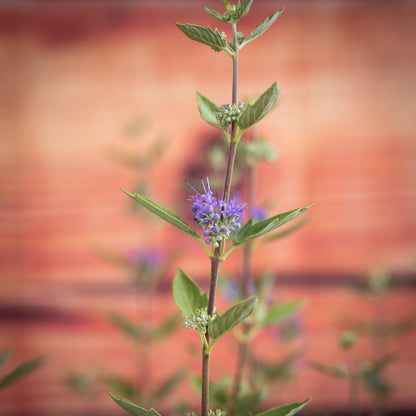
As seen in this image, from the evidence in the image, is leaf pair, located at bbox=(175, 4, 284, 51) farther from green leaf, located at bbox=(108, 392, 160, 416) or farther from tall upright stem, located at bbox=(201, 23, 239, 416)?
green leaf, located at bbox=(108, 392, 160, 416)

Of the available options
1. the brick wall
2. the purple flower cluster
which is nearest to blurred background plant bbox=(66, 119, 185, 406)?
the brick wall

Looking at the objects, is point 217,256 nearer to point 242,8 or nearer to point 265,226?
point 265,226

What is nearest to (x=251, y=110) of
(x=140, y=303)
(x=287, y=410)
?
(x=287, y=410)

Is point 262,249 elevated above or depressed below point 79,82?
below

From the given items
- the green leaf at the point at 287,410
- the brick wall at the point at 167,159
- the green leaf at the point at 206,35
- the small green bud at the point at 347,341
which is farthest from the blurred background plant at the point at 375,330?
the green leaf at the point at 206,35

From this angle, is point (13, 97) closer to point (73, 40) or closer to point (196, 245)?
point (73, 40)

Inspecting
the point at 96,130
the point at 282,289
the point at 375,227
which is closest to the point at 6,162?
the point at 96,130
